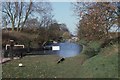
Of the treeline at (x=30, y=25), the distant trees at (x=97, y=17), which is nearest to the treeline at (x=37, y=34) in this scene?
the treeline at (x=30, y=25)

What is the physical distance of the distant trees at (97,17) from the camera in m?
9.04

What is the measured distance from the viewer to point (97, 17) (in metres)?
9.25

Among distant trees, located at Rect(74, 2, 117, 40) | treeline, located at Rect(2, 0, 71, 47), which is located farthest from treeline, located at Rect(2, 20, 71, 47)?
distant trees, located at Rect(74, 2, 117, 40)

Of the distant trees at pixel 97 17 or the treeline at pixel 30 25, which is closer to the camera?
the distant trees at pixel 97 17

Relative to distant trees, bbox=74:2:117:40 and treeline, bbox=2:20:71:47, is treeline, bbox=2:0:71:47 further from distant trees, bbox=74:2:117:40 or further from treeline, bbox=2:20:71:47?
distant trees, bbox=74:2:117:40

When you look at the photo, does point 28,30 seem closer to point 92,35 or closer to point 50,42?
point 50,42

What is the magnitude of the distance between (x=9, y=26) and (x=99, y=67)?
51.9 feet

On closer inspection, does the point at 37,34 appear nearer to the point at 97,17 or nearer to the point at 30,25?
the point at 30,25

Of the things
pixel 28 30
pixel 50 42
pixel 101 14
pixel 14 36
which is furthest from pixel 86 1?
pixel 50 42

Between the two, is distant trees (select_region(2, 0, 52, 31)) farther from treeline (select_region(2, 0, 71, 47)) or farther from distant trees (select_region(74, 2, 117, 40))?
distant trees (select_region(74, 2, 117, 40))

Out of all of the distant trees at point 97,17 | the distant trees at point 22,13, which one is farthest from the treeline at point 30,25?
the distant trees at point 97,17

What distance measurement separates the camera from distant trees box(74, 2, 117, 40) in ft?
29.7

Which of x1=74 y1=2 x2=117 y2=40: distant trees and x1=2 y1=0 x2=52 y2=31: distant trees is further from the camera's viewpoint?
x1=2 y1=0 x2=52 y2=31: distant trees

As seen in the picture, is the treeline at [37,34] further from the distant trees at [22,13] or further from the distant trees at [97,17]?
the distant trees at [97,17]
